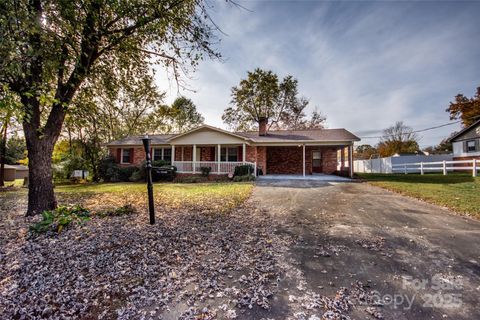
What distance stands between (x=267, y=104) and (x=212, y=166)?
639 inches

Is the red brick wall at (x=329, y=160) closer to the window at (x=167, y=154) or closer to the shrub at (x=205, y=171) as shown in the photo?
the shrub at (x=205, y=171)

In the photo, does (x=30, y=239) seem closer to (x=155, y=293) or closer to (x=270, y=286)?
(x=155, y=293)

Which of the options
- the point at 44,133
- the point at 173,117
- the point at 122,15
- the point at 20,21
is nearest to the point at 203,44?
the point at 122,15

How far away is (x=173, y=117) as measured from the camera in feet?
100

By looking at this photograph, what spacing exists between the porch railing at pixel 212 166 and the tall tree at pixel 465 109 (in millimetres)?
27821

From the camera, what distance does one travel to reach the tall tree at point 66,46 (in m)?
3.69

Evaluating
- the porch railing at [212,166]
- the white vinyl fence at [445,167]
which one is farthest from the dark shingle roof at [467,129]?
the porch railing at [212,166]

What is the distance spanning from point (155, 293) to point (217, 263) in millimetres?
869

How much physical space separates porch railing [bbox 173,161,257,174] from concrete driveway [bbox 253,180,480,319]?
955cm

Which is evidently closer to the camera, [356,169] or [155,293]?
[155,293]

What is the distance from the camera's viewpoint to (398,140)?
3412 centimetres

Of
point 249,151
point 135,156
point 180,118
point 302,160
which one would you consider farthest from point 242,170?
point 180,118

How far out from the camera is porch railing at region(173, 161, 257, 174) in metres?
14.6

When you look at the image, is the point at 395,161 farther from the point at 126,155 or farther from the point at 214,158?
the point at 126,155
